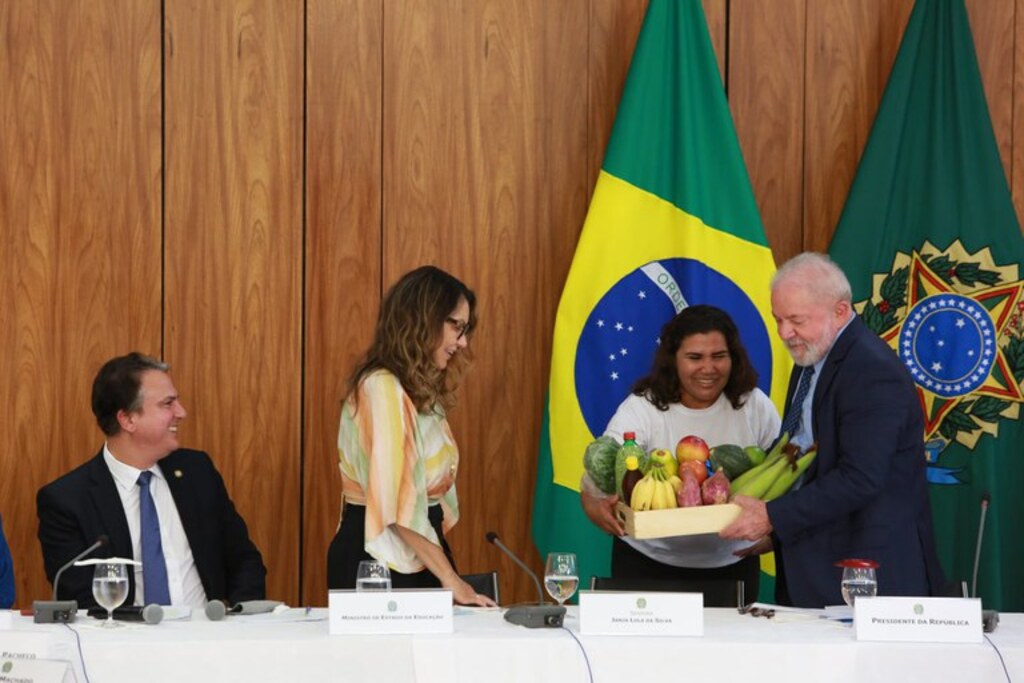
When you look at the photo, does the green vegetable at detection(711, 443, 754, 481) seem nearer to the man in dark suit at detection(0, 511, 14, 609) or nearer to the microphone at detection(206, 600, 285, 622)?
the microphone at detection(206, 600, 285, 622)

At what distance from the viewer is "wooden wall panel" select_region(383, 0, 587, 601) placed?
502cm

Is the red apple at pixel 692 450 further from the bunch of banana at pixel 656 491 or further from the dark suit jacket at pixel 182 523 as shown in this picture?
the dark suit jacket at pixel 182 523

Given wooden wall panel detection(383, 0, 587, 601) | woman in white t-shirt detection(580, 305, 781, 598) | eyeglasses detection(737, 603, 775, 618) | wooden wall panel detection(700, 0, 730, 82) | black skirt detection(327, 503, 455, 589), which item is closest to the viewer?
eyeglasses detection(737, 603, 775, 618)

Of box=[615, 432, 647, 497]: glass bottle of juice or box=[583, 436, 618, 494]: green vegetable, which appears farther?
box=[583, 436, 618, 494]: green vegetable

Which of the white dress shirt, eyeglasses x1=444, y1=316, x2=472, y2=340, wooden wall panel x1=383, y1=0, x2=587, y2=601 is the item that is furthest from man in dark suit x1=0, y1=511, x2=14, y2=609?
wooden wall panel x1=383, y1=0, x2=587, y2=601

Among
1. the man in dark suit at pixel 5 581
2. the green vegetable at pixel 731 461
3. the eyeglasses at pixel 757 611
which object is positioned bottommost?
the man in dark suit at pixel 5 581

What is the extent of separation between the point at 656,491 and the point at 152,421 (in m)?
1.48

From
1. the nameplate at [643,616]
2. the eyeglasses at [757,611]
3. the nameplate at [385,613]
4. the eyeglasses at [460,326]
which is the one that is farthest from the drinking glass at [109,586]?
the eyeglasses at [757,611]

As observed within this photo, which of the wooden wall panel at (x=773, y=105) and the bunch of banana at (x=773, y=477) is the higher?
the wooden wall panel at (x=773, y=105)

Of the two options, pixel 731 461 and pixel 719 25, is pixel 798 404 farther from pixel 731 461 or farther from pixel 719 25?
pixel 719 25

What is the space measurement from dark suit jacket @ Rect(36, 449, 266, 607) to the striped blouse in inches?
22.2

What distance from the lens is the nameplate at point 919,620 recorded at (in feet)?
9.63

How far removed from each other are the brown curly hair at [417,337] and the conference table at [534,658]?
99 cm

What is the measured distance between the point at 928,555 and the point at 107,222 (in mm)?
2908
